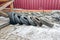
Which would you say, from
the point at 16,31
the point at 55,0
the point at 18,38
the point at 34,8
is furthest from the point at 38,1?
the point at 18,38

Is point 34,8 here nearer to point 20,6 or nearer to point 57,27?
point 20,6

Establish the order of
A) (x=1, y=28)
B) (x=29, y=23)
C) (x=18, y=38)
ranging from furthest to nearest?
(x=29, y=23) < (x=1, y=28) < (x=18, y=38)

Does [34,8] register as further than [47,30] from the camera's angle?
Yes

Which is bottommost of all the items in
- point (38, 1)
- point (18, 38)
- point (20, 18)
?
point (18, 38)

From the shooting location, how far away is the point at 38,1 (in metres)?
3.76

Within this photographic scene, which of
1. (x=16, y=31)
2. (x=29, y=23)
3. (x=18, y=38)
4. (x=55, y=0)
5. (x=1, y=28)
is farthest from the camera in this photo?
(x=55, y=0)

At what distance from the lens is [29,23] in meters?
2.61

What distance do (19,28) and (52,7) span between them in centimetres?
169

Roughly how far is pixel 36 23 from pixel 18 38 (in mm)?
730

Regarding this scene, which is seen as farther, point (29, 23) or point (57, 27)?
point (29, 23)

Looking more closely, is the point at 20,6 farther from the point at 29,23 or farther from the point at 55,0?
the point at 29,23

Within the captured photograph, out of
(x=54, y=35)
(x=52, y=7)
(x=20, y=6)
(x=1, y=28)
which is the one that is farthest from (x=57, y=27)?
(x=20, y=6)

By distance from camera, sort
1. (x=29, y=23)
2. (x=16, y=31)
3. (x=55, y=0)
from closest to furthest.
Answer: (x=16, y=31), (x=29, y=23), (x=55, y=0)

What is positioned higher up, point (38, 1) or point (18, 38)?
point (38, 1)
